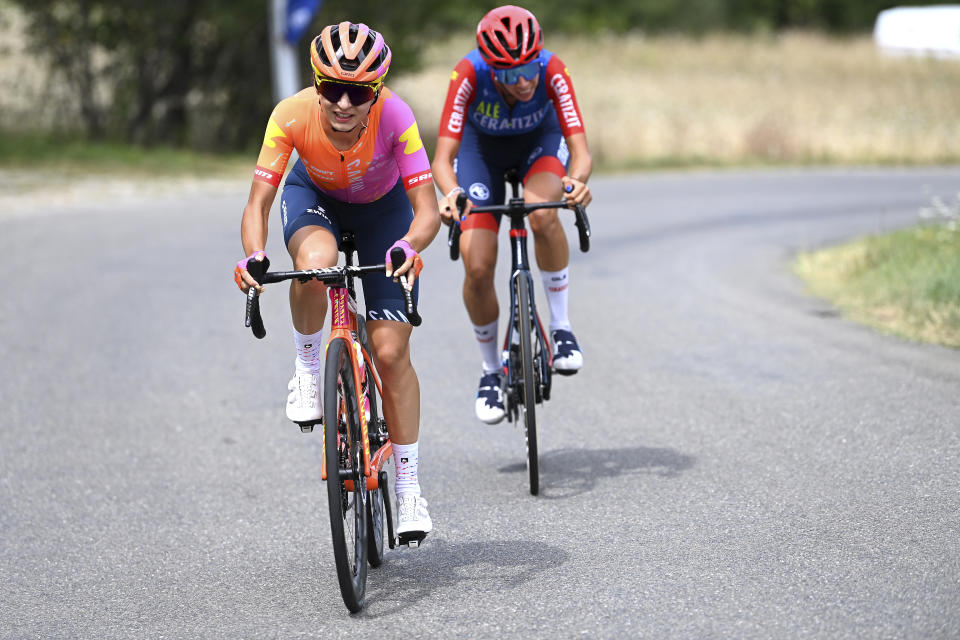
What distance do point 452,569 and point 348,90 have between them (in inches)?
73.5

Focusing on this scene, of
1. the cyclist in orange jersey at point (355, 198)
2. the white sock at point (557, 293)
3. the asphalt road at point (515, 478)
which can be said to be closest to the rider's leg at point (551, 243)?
the white sock at point (557, 293)

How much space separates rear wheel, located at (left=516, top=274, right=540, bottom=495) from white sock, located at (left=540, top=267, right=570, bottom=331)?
0.89ft

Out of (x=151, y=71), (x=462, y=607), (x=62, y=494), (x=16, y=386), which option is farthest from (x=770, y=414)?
(x=151, y=71)

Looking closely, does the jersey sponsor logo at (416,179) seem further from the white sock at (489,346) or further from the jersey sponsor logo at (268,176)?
the white sock at (489,346)

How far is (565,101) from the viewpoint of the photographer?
6520mm

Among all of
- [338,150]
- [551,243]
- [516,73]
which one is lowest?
[551,243]

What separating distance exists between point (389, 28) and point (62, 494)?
20.5m

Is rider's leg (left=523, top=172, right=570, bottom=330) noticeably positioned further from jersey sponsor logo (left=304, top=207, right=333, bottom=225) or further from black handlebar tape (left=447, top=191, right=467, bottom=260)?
jersey sponsor logo (left=304, top=207, right=333, bottom=225)

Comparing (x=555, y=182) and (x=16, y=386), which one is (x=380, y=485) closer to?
(x=555, y=182)

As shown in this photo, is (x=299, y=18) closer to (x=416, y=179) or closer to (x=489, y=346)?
(x=489, y=346)

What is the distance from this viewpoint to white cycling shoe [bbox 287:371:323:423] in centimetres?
512

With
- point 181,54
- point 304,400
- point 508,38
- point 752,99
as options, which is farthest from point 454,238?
point 752,99

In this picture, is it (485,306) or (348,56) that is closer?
(348,56)

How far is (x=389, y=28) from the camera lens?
84.3ft
